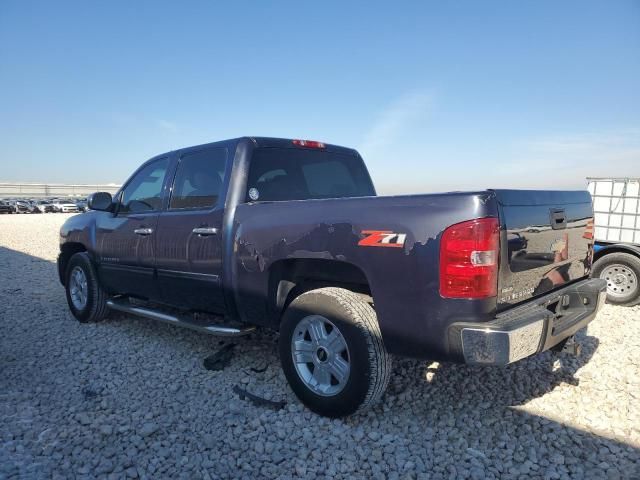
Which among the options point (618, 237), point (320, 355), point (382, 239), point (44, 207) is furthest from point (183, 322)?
point (44, 207)

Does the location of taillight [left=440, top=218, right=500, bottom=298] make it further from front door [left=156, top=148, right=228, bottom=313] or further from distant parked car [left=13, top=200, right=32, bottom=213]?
distant parked car [left=13, top=200, right=32, bottom=213]

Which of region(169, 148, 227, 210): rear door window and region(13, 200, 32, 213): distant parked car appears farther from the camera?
region(13, 200, 32, 213): distant parked car

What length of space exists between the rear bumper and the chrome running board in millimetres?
1762

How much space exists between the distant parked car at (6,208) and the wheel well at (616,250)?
44414mm

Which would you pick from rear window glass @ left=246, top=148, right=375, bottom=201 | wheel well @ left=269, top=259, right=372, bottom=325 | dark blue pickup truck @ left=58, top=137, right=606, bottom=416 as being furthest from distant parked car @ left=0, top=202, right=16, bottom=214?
wheel well @ left=269, top=259, right=372, bottom=325

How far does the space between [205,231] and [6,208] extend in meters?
43.2

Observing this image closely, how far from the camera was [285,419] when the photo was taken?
114 inches

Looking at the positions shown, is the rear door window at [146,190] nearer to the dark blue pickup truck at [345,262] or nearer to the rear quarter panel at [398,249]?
the dark blue pickup truck at [345,262]

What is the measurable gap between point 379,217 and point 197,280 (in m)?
1.84

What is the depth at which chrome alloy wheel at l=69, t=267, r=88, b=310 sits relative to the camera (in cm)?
512

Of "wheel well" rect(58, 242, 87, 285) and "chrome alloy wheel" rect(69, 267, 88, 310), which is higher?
"wheel well" rect(58, 242, 87, 285)

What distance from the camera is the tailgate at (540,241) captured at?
2.35 m

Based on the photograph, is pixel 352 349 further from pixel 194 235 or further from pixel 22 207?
pixel 22 207

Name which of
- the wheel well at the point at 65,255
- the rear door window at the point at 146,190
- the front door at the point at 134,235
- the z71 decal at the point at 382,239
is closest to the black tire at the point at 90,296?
the front door at the point at 134,235
